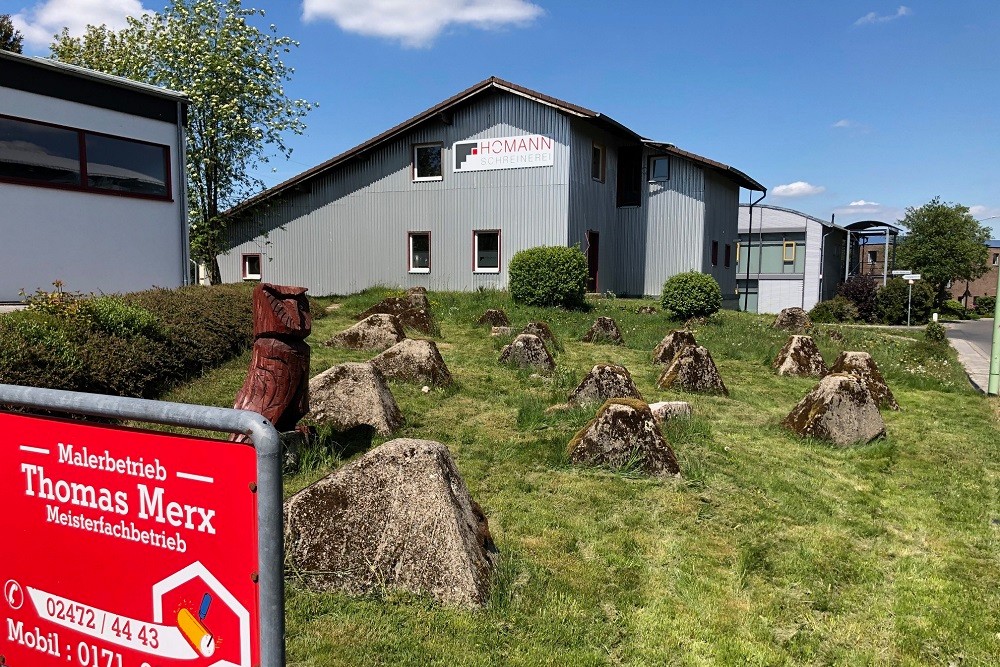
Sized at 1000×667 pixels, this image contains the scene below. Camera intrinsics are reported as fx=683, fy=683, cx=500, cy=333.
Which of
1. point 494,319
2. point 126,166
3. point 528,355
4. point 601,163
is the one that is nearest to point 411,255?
point 601,163

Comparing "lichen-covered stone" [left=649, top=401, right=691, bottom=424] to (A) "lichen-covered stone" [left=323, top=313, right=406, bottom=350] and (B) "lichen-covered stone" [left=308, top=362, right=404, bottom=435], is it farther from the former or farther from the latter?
(A) "lichen-covered stone" [left=323, top=313, right=406, bottom=350]

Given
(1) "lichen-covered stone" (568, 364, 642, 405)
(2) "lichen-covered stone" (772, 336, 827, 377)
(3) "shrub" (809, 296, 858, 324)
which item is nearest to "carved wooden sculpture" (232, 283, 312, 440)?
(1) "lichen-covered stone" (568, 364, 642, 405)

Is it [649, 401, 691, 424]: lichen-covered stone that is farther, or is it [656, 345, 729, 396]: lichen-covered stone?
[656, 345, 729, 396]: lichen-covered stone

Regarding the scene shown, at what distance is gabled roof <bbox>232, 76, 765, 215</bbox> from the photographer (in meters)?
23.0

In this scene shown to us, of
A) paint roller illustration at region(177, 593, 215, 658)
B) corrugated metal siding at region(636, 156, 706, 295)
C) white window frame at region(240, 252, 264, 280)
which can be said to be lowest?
paint roller illustration at region(177, 593, 215, 658)

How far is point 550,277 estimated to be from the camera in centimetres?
2017

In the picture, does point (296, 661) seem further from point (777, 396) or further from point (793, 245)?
point (793, 245)

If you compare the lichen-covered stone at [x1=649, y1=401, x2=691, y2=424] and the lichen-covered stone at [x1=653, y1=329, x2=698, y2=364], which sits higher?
the lichen-covered stone at [x1=653, y1=329, x2=698, y2=364]

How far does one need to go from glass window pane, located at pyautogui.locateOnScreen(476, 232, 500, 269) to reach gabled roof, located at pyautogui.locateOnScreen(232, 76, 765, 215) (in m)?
4.59

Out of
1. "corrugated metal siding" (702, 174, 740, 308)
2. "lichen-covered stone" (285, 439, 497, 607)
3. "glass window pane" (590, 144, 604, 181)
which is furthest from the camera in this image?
"corrugated metal siding" (702, 174, 740, 308)

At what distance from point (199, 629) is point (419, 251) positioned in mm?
24556

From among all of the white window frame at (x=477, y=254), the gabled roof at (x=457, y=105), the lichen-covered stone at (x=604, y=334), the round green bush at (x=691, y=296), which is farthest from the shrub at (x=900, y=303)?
the lichen-covered stone at (x=604, y=334)

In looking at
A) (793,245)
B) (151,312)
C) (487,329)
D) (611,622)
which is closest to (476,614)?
(611,622)

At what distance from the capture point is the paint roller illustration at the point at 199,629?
2.01m
